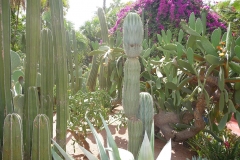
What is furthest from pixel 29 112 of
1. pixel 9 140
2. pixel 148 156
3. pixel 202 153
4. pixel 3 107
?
pixel 202 153

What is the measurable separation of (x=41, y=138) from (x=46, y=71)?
2.23ft

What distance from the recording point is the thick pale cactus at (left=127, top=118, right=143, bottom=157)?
1596 millimetres

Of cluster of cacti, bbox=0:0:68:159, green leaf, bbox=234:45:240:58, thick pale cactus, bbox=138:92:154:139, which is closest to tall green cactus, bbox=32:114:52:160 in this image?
cluster of cacti, bbox=0:0:68:159

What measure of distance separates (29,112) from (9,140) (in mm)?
285

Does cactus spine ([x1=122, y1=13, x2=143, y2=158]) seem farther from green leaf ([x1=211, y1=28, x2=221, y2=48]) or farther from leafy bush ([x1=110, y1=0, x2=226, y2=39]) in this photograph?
leafy bush ([x1=110, y1=0, x2=226, y2=39])

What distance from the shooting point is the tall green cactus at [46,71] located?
2.03 metres

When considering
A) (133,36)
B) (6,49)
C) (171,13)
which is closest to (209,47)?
(133,36)

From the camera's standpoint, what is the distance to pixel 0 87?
1.60 meters

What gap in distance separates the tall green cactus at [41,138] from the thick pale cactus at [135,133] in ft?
1.63

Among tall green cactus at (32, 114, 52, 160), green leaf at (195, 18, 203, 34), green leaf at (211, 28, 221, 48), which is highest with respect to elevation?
green leaf at (195, 18, 203, 34)

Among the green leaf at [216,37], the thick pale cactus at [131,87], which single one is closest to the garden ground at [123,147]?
the green leaf at [216,37]

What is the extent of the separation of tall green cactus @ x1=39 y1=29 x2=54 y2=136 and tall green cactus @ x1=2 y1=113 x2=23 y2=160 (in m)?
0.55

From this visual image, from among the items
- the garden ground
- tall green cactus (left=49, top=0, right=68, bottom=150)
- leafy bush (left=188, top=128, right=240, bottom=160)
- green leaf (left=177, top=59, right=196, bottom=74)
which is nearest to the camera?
tall green cactus (left=49, top=0, right=68, bottom=150)

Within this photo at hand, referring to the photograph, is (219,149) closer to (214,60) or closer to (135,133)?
(214,60)
